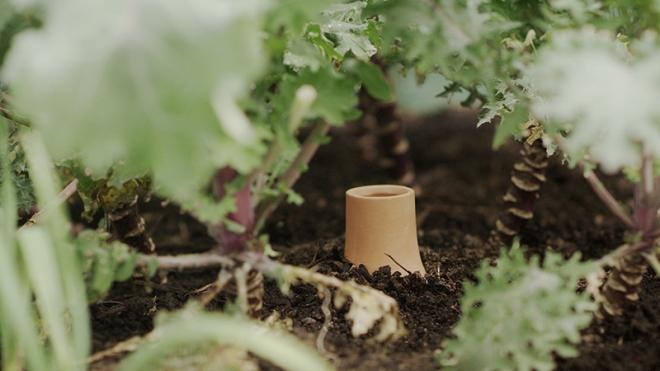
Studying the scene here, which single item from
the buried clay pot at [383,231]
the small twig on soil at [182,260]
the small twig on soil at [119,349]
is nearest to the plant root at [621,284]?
the buried clay pot at [383,231]

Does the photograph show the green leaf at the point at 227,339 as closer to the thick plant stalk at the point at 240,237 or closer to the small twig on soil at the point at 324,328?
the thick plant stalk at the point at 240,237

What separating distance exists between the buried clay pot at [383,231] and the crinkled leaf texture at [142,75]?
0.75 meters

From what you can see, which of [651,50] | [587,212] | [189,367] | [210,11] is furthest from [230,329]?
[587,212]

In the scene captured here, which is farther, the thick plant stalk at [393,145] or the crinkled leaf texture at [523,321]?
the thick plant stalk at [393,145]

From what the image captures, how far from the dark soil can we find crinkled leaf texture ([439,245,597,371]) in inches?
6.1

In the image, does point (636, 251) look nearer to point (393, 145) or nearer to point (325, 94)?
point (325, 94)

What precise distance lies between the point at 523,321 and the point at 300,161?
1.51ft

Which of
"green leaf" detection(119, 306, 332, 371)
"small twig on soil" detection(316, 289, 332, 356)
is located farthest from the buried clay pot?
"green leaf" detection(119, 306, 332, 371)

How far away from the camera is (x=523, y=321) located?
114 cm

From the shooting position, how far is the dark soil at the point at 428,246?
137 centimetres

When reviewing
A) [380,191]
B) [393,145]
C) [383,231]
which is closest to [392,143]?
[393,145]

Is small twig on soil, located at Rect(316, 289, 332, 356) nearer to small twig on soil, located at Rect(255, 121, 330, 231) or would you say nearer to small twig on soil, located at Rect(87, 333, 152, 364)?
small twig on soil, located at Rect(255, 121, 330, 231)

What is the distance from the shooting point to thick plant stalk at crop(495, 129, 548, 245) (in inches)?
74.2

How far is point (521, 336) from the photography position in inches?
44.6
